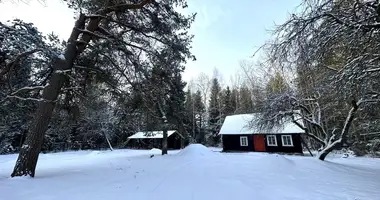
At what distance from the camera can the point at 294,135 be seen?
22141 millimetres

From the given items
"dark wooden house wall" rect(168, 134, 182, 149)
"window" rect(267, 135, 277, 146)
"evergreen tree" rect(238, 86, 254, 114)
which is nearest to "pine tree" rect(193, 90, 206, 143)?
"dark wooden house wall" rect(168, 134, 182, 149)

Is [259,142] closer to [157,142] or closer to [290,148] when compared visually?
[290,148]

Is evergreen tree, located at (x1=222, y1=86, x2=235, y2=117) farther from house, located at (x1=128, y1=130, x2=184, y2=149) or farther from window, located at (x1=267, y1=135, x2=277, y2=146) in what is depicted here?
window, located at (x1=267, y1=135, x2=277, y2=146)

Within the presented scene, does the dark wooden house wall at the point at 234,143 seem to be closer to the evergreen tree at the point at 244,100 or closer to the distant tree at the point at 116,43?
the evergreen tree at the point at 244,100

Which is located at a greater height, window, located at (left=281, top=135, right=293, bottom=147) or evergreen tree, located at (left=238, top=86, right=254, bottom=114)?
evergreen tree, located at (left=238, top=86, right=254, bottom=114)

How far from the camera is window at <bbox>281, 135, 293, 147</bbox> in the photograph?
2219 centimetres

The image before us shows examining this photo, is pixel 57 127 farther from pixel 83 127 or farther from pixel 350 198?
pixel 83 127

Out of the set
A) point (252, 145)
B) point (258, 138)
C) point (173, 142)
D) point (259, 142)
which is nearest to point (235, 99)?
point (173, 142)

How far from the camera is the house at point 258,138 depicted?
72.0ft

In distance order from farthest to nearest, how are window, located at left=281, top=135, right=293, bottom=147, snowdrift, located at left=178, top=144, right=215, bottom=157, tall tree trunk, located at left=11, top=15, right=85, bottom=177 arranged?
1. window, located at left=281, top=135, right=293, bottom=147
2. snowdrift, located at left=178, top=144, right=215, bottom=157
3. tall tree trunk, located at left=11, top=15, right=85, bottom=177

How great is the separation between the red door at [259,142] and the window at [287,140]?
77.2 inches

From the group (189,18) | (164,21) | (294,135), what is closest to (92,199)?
(164,21)

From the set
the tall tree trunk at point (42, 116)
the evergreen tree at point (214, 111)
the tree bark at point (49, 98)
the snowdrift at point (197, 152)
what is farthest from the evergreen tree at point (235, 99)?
the tall tree trunk at point (42, 116)

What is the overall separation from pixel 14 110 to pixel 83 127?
→ 20873 millimetres
